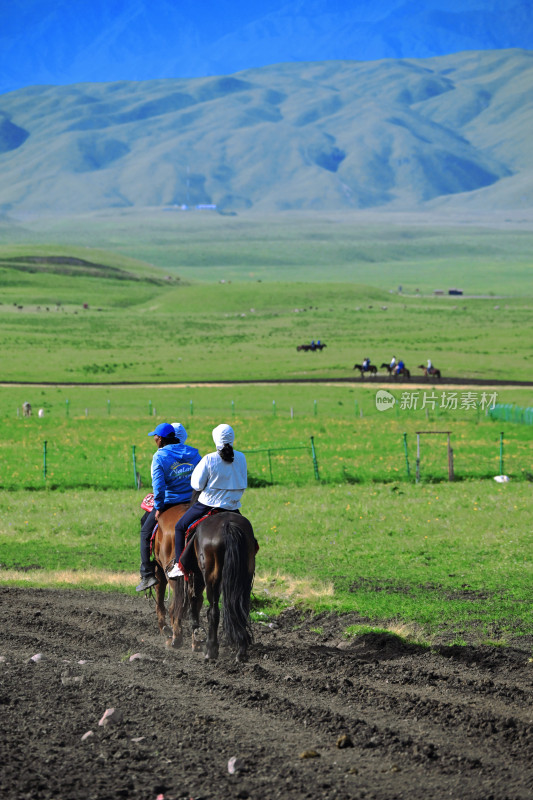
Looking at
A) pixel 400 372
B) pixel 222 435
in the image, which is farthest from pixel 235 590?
pixel 400 372

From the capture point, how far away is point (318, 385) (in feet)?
204

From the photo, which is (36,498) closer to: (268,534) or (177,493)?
(268,534)

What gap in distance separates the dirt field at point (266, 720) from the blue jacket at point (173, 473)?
214 cm

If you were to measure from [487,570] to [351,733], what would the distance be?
9562mm

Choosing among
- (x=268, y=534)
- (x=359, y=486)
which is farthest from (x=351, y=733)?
(x=359, y=486)

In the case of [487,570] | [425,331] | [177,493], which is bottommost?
[487,570]

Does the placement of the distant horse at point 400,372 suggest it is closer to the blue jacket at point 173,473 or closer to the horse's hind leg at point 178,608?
the blue jacket at point 173,473

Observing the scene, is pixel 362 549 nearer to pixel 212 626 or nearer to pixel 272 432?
pixel 212 626

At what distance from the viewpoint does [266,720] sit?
9.87 metres

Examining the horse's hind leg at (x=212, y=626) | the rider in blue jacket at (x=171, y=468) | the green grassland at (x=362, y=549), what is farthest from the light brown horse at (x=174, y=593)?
the green grassland at (x=362, y=549)

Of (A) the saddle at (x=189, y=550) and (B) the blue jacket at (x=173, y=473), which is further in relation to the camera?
(B) the blue jacket at (x=173, y=473)

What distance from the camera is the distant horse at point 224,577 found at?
1230 centimetres

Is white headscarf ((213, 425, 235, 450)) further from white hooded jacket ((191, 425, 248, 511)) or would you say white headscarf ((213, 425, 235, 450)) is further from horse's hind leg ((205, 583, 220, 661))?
horse's hind leg ((205, 583, 220, 661))

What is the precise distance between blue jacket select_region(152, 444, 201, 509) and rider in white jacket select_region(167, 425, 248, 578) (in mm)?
782
